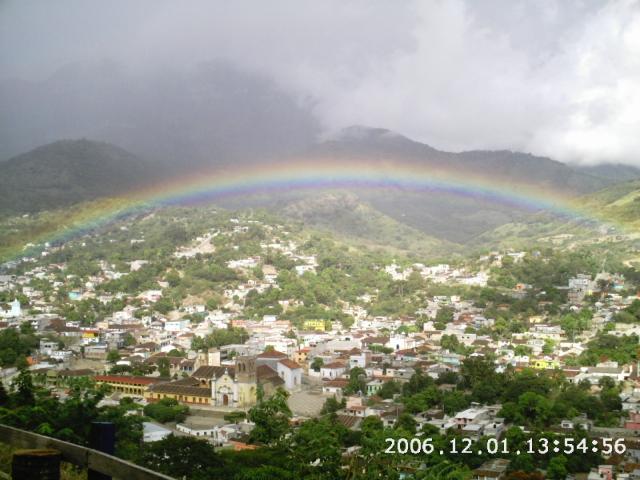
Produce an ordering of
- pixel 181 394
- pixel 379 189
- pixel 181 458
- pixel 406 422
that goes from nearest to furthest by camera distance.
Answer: pixel 181 458, pixel 406 422, pixel 181 394, pixel 379 189

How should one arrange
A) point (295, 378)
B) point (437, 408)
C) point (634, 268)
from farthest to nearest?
point (634, 268) < point (295, 378) < point (437, 408)

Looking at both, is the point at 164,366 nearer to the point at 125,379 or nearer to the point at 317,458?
the point at 125,379

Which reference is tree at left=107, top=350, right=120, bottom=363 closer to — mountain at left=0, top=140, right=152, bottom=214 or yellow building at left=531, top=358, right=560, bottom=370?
yellow building at left=531, top=358, right=560, bottom=370

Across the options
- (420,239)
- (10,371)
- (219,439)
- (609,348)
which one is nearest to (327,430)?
(219,439)

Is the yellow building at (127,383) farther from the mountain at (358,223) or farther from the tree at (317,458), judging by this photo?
the mountain at (358,223)

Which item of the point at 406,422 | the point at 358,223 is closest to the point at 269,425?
the point at 406,422

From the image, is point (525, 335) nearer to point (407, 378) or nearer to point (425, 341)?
point (425, 341)
